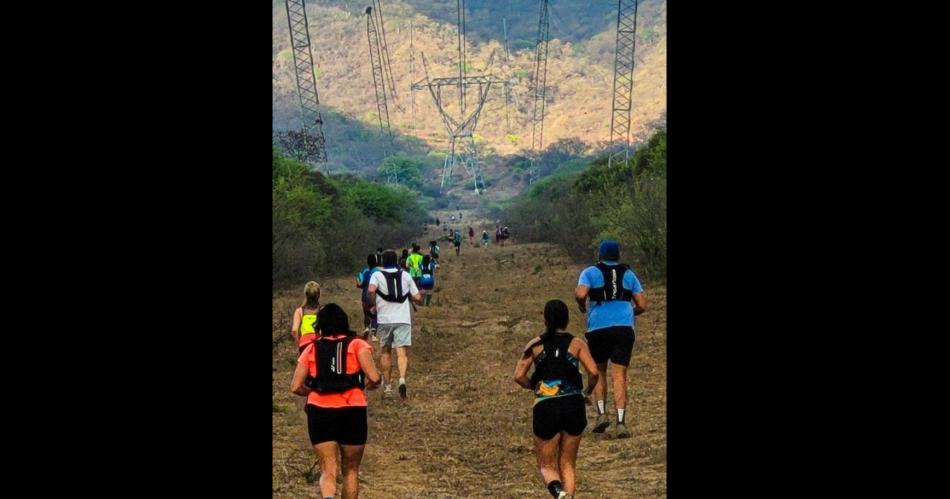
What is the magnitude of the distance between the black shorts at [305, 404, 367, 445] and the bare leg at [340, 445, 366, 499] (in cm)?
5

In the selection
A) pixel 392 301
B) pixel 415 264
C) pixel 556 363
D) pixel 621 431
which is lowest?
pixel 621 431

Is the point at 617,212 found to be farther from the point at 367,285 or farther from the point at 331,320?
the point at 331,320

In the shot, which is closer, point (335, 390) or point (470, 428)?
point (335, 390)

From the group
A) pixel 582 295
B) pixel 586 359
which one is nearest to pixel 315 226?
pixel 582 295

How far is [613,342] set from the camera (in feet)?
40.4

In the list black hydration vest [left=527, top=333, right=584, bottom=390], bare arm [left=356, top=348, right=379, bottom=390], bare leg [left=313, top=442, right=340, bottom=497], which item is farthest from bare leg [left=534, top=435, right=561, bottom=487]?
bare leg [left=313, top=442, right=340, bottom=497]

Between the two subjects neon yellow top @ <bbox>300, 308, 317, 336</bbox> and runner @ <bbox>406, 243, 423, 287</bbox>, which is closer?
neon yellow top @ <bbox>300, 308, 317, 336</bbox>

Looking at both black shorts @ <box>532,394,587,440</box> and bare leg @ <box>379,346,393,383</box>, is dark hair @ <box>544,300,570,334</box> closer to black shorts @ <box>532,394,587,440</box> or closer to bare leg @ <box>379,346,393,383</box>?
black shorts @ <box>532,394,587,440</box>

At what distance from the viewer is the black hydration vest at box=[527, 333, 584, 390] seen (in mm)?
9492

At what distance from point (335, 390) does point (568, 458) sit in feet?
5.91

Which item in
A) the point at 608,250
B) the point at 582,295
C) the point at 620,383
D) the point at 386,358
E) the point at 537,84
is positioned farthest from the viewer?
the point at 537,84
